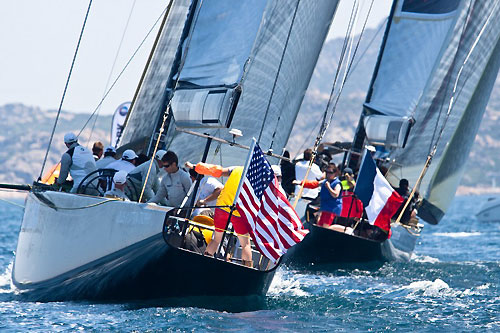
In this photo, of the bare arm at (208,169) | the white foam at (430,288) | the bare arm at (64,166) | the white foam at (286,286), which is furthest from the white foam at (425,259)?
the bare arm at (208,169)

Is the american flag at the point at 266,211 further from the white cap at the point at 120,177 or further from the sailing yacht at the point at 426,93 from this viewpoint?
the sailing yacht at the point at 426,93

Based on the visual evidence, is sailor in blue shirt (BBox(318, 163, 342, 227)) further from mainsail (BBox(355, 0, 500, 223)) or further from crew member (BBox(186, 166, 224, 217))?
crew member (BBox(186, 166, 224, 217))

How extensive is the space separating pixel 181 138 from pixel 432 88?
771 centimetres

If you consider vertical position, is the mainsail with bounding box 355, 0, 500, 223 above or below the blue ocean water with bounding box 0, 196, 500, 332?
above

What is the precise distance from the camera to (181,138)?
12.7m

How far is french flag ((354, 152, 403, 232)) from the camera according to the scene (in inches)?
527

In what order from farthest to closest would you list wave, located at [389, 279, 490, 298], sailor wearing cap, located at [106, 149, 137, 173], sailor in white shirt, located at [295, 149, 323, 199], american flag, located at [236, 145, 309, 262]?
sailor in white shirt, located at [295, 149, 323, 199]
wave, located at [389, 279, 490, 298]
sailor wearing cap, located at [106, 149, 137, 173]
american flag, located at [236, 145, 309, 262]

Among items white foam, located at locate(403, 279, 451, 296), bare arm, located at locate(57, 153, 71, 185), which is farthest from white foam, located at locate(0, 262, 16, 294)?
white foam, located at locate(403, 279, 451, 296)

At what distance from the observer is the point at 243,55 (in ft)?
36.1

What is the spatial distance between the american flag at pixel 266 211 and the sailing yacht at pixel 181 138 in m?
0.31

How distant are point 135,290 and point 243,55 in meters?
3.19

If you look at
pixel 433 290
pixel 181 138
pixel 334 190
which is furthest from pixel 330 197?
pixel 433 290

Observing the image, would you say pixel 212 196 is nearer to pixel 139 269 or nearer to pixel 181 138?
pixel 139 269

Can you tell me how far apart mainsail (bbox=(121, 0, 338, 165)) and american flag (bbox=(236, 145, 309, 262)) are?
1607 mm
